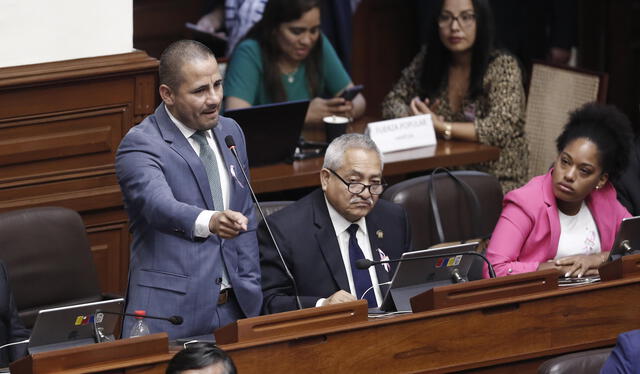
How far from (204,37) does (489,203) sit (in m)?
1.87

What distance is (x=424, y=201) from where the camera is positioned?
430 cm

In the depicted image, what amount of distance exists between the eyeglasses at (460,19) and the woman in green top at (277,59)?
0.48 meters

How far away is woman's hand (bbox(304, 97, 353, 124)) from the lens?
16.6 ft

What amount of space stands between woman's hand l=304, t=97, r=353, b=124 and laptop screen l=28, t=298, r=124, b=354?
6.90 feet

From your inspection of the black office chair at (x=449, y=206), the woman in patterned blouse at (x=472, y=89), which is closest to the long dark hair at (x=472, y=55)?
the woman in patterned blouse at (x=472, y=89)

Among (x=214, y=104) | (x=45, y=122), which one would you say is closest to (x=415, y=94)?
(x=45, y=122)

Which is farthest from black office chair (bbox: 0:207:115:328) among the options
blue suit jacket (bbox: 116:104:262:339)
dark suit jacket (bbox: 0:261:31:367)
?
blue suit jacket (bbox: 116:104:262:339)

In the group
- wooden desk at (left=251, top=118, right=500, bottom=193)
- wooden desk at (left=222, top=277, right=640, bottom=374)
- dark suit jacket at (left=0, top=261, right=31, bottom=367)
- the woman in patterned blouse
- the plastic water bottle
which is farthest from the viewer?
the woman in patterned blouse

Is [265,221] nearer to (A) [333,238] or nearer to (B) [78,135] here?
(A) [333,238]

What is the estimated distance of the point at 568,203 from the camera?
405 centimetres

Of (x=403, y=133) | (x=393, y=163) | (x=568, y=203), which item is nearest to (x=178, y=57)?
(x=568, y=203)

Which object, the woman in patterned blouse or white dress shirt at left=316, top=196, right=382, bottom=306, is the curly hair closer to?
white dress shirt at left=316, top=196, right=382, bottom=306

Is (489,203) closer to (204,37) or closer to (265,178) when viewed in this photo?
(265,178)

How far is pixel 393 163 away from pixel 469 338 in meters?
1.64
